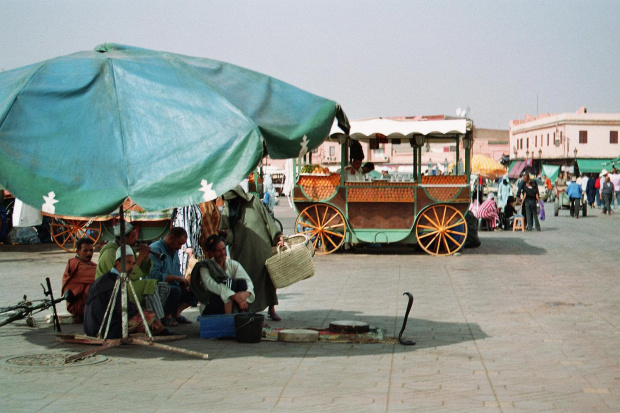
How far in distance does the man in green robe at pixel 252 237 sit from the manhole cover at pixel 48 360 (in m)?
2.00

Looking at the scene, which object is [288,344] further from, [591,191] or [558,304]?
[591,191]

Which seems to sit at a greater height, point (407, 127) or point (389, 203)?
point (407, 127)

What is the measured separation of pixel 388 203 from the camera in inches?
623

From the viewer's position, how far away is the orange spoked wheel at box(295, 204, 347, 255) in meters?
16.2

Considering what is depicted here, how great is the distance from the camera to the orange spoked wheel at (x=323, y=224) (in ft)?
53.3

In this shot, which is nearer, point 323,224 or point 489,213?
point 323,224

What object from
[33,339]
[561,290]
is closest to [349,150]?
[561,290]

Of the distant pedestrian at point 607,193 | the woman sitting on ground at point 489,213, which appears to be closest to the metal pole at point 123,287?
the woman sitting on ground at point 489,213

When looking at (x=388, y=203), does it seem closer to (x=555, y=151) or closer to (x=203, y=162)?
(x=203, y=162)

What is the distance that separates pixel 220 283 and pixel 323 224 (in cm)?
872

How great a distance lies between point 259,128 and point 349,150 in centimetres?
1223

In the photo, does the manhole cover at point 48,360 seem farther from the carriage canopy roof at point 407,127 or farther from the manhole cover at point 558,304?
the carriage canopy roof at point 407,127

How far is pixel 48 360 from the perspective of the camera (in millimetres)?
6758

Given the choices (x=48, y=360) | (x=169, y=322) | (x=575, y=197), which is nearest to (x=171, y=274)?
(x=169, y=322)
